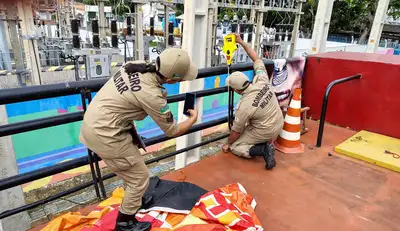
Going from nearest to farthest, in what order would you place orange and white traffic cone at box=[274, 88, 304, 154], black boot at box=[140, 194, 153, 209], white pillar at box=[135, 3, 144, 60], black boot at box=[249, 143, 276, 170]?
1. black boot at box=[140, 194, 153, 209]
2. black boot at box=[249, 143, 276, 170]
3. orange and white traffic cone at box=[274, 88, 304, 154]
4. white pillar at box=[135, 3, 144, 60]

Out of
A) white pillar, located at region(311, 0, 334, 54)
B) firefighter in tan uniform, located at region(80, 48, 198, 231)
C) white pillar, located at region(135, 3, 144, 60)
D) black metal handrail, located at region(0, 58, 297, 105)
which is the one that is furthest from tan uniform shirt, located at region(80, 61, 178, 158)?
white pillar, located at region(135, 3, 144, 60)

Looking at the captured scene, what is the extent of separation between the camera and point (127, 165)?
75.3 inches

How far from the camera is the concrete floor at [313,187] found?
7.61 ft

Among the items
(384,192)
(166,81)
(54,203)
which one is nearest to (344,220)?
(384,192)

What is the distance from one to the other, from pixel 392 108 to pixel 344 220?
2.01 m

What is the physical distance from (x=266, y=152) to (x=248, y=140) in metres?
0.27

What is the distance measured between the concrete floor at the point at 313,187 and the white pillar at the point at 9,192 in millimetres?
1195

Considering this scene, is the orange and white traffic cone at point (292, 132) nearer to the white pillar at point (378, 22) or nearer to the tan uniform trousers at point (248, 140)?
the tan uniform trousers at point (248, 140)

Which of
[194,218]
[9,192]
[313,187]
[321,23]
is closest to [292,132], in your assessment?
[313,187]

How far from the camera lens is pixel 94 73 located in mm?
8586

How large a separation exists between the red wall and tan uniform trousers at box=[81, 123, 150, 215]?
3110 mm

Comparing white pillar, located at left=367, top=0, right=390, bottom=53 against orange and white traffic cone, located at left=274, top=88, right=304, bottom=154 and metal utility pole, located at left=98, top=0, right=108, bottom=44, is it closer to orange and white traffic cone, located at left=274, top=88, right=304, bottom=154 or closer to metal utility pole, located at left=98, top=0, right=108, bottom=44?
orange and white traffic cone, located at left=274, top=88, right=304, bottom=154

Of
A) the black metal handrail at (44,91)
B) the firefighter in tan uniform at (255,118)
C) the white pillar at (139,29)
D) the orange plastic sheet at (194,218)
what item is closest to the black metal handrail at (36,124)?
the black metal handrail at (44,91)

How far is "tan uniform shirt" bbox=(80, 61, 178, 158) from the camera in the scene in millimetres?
1782
